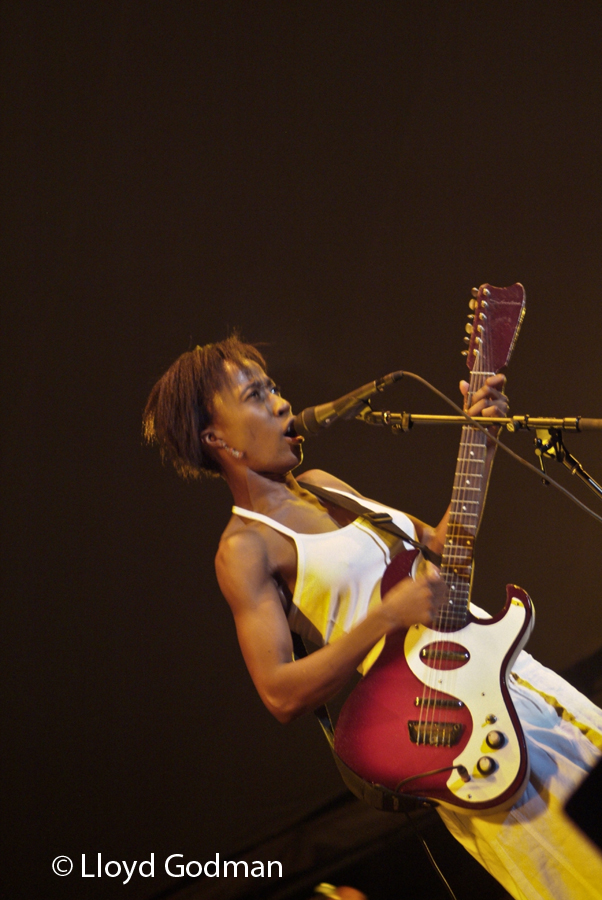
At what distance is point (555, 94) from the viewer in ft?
8.48

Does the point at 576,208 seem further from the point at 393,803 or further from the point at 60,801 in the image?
the point at 60,801

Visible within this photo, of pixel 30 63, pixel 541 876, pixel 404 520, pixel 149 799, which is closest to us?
pixel 541 876

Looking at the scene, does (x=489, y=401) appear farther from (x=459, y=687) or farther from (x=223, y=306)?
(x=223, y=306)

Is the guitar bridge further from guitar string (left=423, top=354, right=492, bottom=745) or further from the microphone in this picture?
the microphone

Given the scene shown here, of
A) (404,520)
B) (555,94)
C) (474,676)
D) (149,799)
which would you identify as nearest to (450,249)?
(555,94)

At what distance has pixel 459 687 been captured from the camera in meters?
1.53

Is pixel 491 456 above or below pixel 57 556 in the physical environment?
above

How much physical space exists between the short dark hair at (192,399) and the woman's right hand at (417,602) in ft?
2.31

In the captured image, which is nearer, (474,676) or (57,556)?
(474,676)

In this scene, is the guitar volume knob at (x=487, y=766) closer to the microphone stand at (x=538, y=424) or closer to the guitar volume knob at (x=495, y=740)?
the guitar volume knob at (x=495, y=740)

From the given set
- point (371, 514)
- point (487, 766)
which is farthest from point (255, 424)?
point (487, 766)

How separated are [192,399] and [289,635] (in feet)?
2.30

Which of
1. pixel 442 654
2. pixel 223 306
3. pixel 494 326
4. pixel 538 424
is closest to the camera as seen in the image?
pixel 538 424

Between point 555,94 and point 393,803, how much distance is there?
2.43 m
